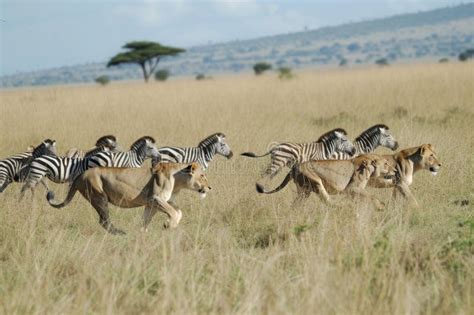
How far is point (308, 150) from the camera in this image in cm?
1155

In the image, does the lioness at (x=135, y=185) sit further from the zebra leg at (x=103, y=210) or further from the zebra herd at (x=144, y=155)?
the zebra herd at (x=144, y=155)

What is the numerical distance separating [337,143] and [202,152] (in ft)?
5.43

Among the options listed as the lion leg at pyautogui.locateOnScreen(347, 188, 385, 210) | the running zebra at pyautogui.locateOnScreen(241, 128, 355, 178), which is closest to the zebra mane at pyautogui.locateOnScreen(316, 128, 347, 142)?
the running zebra at pyautogui.locateOnScreen(241, 128, 355, 178)

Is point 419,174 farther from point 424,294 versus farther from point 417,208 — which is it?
point 424,294

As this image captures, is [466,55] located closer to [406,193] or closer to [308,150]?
[308,150]

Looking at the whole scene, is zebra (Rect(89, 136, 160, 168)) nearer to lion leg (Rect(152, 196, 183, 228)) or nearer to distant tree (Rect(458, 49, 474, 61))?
lion leg (Rect(152, 196, 183, 228))

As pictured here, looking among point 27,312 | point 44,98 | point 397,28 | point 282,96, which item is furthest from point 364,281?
point 397,28

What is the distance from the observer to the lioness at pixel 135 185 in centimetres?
816

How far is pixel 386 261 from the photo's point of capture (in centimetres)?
595

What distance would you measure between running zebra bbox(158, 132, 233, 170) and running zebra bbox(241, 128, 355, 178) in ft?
1.35

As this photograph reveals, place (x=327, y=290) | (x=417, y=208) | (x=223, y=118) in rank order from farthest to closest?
(x=223, y=118), (x=417, y=208), (x=327, y=290)

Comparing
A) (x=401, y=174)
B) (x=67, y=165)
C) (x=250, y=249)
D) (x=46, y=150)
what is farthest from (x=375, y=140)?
(x=250, y=249)

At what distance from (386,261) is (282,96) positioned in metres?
16.6

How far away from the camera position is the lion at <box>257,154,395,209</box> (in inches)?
346
